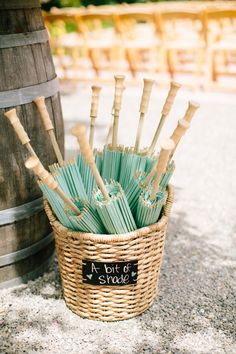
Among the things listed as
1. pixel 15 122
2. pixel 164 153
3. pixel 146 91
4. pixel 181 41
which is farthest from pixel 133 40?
pixel 164 153

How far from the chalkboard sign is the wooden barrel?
17.6 inches

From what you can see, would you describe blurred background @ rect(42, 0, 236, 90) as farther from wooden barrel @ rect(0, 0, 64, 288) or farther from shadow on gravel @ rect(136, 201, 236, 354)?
wooden barrel @ rect(0, 0, 64, 288)

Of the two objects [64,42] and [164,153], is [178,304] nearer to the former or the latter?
[164,153]

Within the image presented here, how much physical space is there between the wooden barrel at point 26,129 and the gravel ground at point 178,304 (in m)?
0.19

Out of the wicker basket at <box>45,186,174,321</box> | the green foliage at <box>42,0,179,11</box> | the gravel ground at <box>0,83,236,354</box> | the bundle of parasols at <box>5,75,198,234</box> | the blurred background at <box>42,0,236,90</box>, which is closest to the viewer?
the bundle of parasols at <box>5,75,198,234</box>

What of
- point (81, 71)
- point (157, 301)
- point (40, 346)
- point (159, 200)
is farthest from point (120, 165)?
point (81, 71)

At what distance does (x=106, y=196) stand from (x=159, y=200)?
0.22 m

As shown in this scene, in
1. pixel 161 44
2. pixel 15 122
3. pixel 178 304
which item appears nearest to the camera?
pixel 15 122

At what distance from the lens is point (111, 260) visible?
6.08ft

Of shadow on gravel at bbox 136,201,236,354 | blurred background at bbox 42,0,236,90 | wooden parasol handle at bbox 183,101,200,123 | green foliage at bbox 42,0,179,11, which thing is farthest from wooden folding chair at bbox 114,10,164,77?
green foliage at bbox 42,0,179,11

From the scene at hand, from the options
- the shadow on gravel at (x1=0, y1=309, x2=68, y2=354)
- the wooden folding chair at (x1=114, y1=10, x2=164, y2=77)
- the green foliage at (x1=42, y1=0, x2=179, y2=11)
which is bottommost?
the green foliage at (x1=42, y1=0, x2=179, y2=11)

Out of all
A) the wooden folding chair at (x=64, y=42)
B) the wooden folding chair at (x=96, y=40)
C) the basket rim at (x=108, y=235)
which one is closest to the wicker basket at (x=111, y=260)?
the basket rim at (x=108, y=235)

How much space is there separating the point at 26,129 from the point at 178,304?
1.03 metres

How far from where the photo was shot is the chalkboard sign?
1866mm
